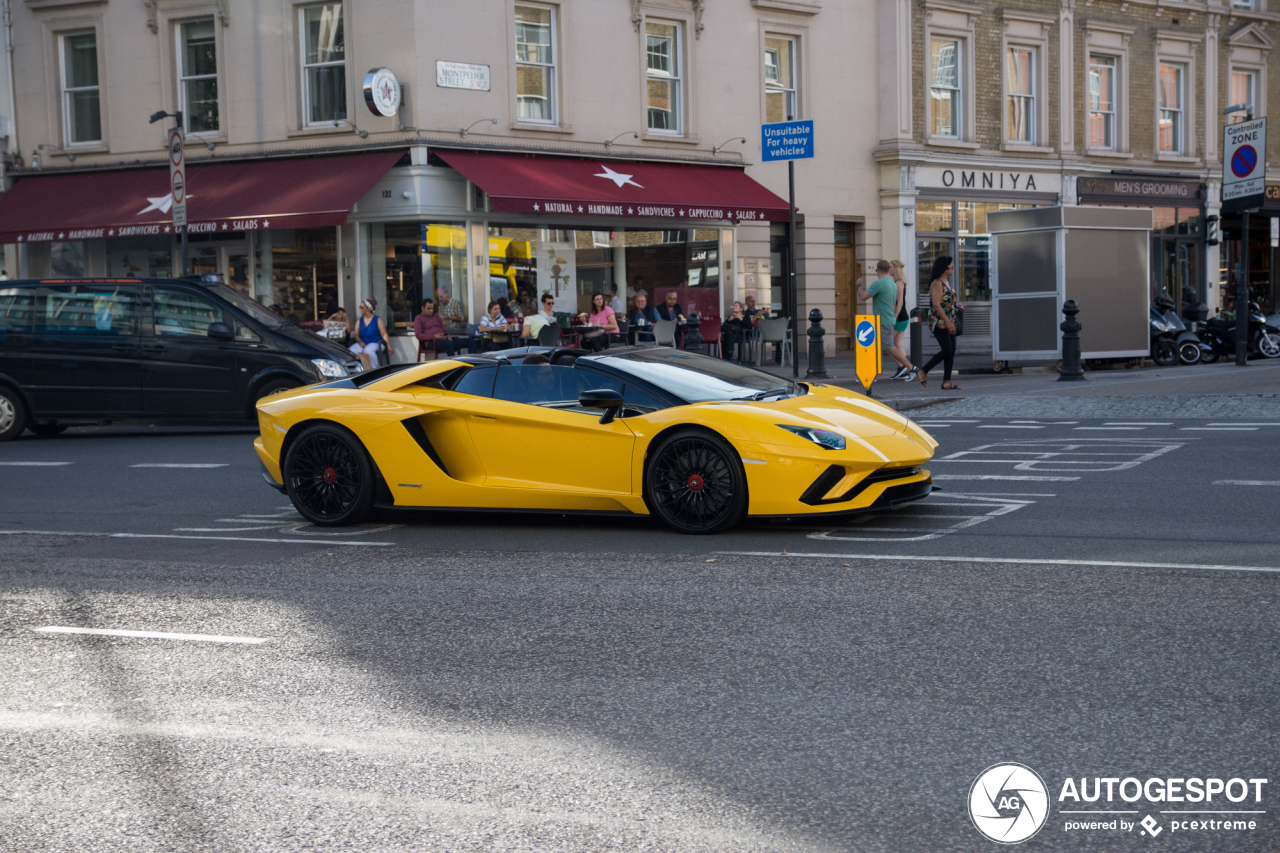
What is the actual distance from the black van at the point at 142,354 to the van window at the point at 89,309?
1 cm

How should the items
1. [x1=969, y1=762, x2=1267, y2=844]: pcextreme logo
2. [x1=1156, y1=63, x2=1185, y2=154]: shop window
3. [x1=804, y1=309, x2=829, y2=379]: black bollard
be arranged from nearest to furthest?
[x1=969, y1=762, x2=1267, y2=844]: pcextreme logo < [x1=804, y1=309, x2=829, y2=379]: black bollard < [x1=1156, y1=63, x2=1185, y2=154]: shop window

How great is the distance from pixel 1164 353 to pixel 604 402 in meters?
16.9

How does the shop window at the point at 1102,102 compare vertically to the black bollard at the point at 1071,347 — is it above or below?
above

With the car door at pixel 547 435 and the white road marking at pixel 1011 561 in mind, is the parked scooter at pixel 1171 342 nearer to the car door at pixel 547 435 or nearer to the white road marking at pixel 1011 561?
the car door at pixel 547 435

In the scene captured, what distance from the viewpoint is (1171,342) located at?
22.4 metres

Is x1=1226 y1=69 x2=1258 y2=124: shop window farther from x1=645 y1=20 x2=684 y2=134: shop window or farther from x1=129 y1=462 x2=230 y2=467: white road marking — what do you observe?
x1=129 y1=462 x2=230 y2=467: white road marking

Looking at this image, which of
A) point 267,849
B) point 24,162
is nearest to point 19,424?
point 24,162

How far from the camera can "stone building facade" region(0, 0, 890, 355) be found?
22.4 meters

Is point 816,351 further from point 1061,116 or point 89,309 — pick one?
point 1061,116

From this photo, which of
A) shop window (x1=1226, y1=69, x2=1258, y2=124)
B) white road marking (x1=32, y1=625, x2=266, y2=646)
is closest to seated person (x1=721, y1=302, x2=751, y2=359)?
shop window (x1=1226, y1=69, x2=1258, y2=124)

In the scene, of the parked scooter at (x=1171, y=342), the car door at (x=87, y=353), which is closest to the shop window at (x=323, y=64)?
the car door at (x=87, y=353)

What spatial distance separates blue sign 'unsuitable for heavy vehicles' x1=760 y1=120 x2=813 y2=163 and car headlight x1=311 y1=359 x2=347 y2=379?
6473 millimetres

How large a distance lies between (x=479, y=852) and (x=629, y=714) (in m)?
1.17

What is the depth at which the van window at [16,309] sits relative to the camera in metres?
16.2
